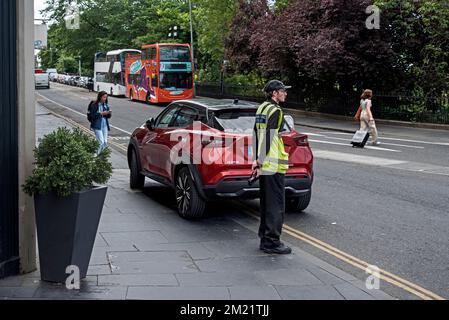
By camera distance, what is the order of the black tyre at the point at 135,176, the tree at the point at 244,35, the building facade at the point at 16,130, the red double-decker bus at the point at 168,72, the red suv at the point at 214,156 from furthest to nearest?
the red double-decker bus at the point at 168,72 → the tree at the point at 244,35 → the black tyre at the point at 135,176 → the red suv at the point at 214,156 → the building facade at the point at 16,130

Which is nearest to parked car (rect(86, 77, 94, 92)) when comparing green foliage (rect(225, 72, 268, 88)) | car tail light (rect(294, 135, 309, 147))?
green foliage (rect(225, 72, 268, 88))

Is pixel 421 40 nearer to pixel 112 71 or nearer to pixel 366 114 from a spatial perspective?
pixel 366 114

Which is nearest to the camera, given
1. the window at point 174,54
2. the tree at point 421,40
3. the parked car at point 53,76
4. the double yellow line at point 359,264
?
the double yellow line at point 359,264

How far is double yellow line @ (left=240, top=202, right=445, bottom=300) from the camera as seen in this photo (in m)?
5.74

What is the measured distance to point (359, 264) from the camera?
670 centimetres

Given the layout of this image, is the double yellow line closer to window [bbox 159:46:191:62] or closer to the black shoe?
the black shoe

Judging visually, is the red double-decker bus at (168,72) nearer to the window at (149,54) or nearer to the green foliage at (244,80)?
the window at (149,54)

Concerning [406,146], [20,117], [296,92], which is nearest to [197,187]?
[20,117]

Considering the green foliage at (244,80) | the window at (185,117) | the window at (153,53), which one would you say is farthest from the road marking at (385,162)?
the window at (153,53)

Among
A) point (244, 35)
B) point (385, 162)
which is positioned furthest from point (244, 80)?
point (385, 162)

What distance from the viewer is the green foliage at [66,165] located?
526cm

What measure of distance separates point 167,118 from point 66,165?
483 cm

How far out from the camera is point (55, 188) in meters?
5.30

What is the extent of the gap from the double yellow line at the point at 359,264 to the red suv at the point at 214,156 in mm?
824
